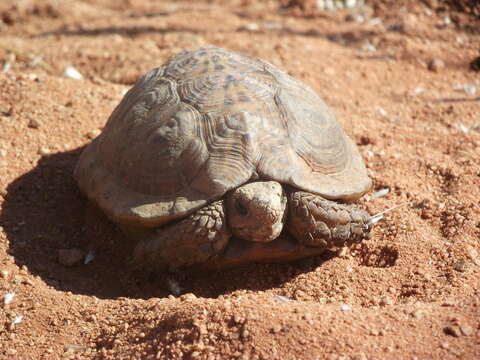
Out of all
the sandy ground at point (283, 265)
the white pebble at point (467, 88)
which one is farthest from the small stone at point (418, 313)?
the white pebble at point (467, 88)

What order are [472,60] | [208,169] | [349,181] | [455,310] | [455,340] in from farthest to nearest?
[472,60] < [349,181] < [208,169] < [455,310] < [455,340]

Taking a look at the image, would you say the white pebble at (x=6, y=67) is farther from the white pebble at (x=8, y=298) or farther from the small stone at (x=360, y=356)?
the small stone at (x=360, y=356)

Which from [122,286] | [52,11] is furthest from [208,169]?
[52,11]

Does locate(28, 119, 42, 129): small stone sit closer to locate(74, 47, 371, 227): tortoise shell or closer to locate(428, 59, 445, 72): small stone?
locate(74, 47, 371, 227): tortoise shell

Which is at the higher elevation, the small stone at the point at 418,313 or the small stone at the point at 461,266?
the small stone at the point at 418,313

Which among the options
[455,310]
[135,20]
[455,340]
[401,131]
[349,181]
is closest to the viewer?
[455,340]

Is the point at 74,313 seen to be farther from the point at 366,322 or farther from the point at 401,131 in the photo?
the point at 401,131
